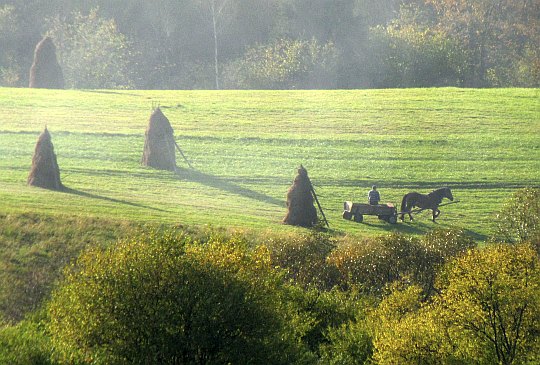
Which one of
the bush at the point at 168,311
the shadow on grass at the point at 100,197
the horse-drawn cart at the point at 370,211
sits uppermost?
the shadow on grass at the point at 100,197

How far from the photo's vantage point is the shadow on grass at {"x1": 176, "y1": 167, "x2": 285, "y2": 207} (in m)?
48.8

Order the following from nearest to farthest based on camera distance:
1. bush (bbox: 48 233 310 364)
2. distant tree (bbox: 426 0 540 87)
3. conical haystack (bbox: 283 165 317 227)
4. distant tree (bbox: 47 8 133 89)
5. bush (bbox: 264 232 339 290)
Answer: bush (bbox: 48 233 310 364) < bush (bbox: 264 232 339 290) < conical haystack (bbox: 283 165 317 227) < distant tree (bbox: 47 8 133 89) < distant tree (bbox: 426 0 540 87)

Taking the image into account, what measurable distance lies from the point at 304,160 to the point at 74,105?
19.6 metres

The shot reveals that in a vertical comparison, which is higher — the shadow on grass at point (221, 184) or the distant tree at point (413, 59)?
the distant tree at point (413, 59)

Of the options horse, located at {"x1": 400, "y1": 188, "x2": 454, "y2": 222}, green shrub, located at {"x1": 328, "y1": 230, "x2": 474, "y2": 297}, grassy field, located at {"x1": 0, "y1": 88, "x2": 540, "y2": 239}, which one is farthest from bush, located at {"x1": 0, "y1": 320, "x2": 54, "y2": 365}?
horse, located at {"x1": 400, "y1": 188, "x2": 454, "y2": 222}

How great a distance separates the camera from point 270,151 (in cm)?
5859

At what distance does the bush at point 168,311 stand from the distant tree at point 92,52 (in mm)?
60883

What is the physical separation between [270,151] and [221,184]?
741 cm

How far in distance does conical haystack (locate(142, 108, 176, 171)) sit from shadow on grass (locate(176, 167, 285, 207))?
823 mm

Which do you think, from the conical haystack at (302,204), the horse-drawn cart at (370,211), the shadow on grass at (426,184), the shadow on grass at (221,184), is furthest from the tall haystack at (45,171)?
the shadow on grass at (426,184)

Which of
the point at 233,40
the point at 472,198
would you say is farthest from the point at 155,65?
the point at 472,198

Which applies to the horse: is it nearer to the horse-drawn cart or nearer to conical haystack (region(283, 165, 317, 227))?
the horse-drawn cart

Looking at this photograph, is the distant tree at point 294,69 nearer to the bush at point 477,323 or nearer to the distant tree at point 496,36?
the distant tree at point 496,36

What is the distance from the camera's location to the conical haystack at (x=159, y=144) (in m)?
52.3
